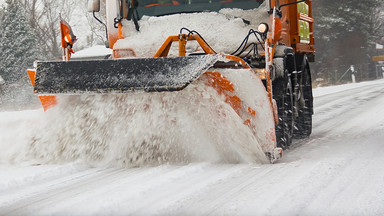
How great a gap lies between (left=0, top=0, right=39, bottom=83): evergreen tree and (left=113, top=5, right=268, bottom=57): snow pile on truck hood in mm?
21329

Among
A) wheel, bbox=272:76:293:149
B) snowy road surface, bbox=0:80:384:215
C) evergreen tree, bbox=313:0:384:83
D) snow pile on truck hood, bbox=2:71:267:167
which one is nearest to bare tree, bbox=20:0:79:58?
evergreen tree, bbox=313:0:384:83

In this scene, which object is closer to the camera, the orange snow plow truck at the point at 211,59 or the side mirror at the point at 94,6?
the orange snow plow truck at the point at 211,59

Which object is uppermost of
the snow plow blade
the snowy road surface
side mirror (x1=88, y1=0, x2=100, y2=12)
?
side mirror (x1=88, y1=0, x2=100, y2=12)

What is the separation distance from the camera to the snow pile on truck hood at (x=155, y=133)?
5059 mm

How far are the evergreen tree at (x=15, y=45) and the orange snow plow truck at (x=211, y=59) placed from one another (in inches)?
825

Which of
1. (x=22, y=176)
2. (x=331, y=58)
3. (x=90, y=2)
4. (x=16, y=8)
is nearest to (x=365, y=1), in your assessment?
(x=331, y=58)

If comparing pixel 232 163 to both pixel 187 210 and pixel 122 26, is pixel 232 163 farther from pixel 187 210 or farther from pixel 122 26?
pixel 122 26

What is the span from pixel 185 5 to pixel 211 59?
1.78 meters

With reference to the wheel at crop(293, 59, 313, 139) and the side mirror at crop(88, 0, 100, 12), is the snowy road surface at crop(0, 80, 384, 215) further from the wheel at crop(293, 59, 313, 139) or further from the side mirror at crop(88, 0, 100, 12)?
the side mirror at crop(88, 0, 100, 12)

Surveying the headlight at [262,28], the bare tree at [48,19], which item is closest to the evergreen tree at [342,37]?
the bare tree at [48,19]

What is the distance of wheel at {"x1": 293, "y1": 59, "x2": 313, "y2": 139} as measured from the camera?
7574 mm

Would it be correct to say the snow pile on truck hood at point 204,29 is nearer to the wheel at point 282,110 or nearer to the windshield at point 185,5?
the windshield at point 185,5

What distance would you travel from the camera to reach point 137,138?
5.18 metres

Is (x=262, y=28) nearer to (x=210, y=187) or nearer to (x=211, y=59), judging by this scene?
(x=211, y=59)
